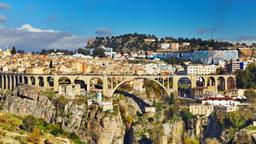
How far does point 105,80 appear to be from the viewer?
4553cm

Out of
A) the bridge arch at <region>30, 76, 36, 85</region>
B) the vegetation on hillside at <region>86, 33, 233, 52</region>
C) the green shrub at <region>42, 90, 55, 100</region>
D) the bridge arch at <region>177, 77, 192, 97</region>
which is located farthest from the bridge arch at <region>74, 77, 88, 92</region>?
the vegetation on hillside at <region>86, 33, 233, 52</region>

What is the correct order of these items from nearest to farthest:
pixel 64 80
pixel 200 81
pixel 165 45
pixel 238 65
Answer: pixel 64 80 → pixel 200 81 → pixel 238 65 → pixel 165 45

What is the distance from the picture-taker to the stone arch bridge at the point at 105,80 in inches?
1783

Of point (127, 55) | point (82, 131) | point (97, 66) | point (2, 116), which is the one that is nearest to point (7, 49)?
point (127, 55)

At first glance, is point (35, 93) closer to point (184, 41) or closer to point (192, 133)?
point (192, 133)

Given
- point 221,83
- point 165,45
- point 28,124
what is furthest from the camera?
point 165,45

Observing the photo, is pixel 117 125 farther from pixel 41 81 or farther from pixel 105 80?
pixel 41 81

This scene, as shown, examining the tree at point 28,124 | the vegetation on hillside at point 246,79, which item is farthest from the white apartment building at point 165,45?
the tree at point 28,124

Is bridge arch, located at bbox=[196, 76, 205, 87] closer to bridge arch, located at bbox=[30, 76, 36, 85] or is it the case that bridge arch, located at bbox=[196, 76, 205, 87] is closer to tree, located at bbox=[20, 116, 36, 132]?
bridge arch, located at bbox=[30, 76, 36, 85]

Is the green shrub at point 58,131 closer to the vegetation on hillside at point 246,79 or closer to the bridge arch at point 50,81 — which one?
the bridge arch at point 50,81

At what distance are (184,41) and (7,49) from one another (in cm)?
2648

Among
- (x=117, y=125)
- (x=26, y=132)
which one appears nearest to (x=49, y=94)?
(x=117, y=125)

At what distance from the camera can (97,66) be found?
2282 inches

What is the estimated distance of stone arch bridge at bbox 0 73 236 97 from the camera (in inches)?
1783
